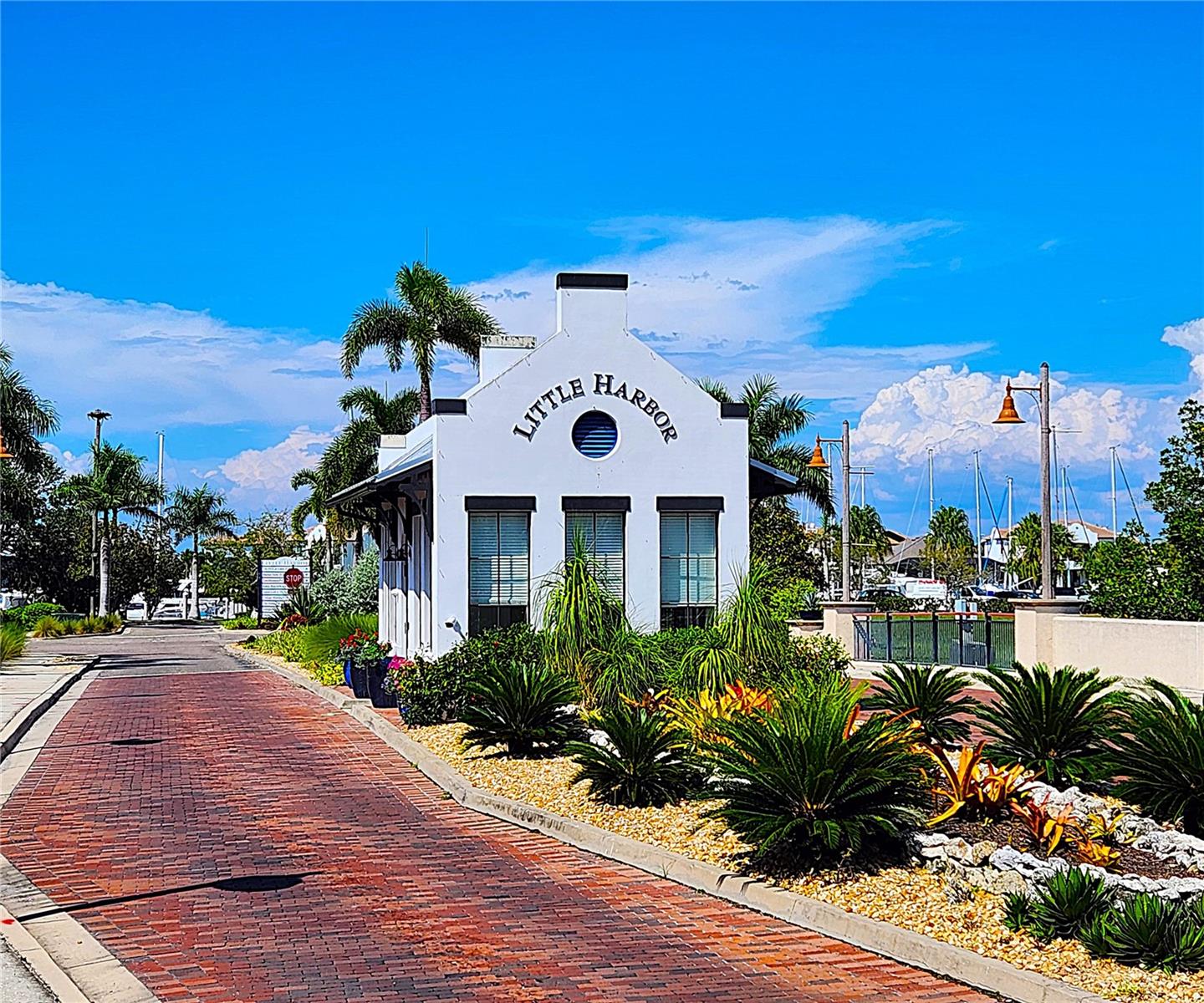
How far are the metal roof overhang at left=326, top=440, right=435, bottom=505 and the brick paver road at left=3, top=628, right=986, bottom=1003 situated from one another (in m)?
6.70

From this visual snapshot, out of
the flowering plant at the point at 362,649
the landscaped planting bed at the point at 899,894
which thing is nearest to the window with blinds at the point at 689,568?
the flowering plant at the point at 362,649

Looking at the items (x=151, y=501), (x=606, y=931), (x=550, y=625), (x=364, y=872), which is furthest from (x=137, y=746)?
(x=151, y=501)

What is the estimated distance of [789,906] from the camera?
901cm

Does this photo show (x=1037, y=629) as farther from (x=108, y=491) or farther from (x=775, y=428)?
(x=108, y=491)

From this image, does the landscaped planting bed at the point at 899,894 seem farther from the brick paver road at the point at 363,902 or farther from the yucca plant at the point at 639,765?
the brick paver road at the point at 363,902

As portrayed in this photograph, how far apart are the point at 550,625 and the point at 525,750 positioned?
3709 millimetres

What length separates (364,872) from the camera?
33.9 ft

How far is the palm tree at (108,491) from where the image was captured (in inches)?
2606

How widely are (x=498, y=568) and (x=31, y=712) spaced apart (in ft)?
24.7

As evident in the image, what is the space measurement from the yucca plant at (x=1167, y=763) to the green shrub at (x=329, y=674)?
17.7m

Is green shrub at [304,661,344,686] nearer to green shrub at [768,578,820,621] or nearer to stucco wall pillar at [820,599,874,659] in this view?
stucco wall pillar at [820,599,874,659]

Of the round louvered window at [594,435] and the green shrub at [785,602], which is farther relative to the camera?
the round louvered window at [594,435]

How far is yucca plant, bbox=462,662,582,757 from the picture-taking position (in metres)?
15.0

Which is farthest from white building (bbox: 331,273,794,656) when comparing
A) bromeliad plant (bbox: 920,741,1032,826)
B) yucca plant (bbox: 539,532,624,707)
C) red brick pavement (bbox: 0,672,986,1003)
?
bromeliad plant (bbox: 920,741,1032,826)
